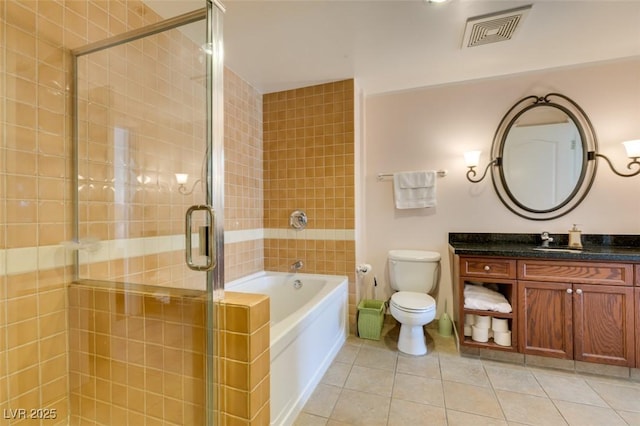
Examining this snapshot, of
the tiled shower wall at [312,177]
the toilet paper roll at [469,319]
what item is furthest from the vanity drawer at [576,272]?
the tiled shower wall at [312,177]

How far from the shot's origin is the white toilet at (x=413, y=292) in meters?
2.10

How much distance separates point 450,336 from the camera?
249 cm

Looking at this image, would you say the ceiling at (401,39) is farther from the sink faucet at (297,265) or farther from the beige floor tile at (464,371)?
the beige floor tile at (464,371)

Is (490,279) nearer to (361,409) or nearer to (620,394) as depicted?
(620,394)

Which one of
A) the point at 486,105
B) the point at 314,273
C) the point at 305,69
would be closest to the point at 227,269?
the point at 314,273

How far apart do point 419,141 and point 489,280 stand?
54.0 inches

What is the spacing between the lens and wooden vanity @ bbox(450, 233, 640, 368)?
1.79 m

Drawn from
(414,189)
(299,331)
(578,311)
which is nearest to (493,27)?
(414,189)

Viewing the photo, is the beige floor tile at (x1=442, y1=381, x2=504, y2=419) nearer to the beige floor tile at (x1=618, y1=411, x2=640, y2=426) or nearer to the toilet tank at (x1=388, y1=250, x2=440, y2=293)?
the beige floor tile at (x1=618, y1=411, x2=640, y2=426)

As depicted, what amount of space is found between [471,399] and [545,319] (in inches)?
32.3

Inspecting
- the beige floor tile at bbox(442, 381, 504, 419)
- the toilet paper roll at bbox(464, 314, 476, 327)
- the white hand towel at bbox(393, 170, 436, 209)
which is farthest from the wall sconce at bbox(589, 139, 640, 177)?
the beige floor tile at bbox(442, 381, 504, 419)

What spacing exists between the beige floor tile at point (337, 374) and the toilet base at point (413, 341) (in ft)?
1.60

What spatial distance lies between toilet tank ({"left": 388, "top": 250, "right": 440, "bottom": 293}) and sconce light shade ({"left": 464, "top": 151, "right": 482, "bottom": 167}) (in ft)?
2.79

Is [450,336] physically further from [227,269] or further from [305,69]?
[305,69]
